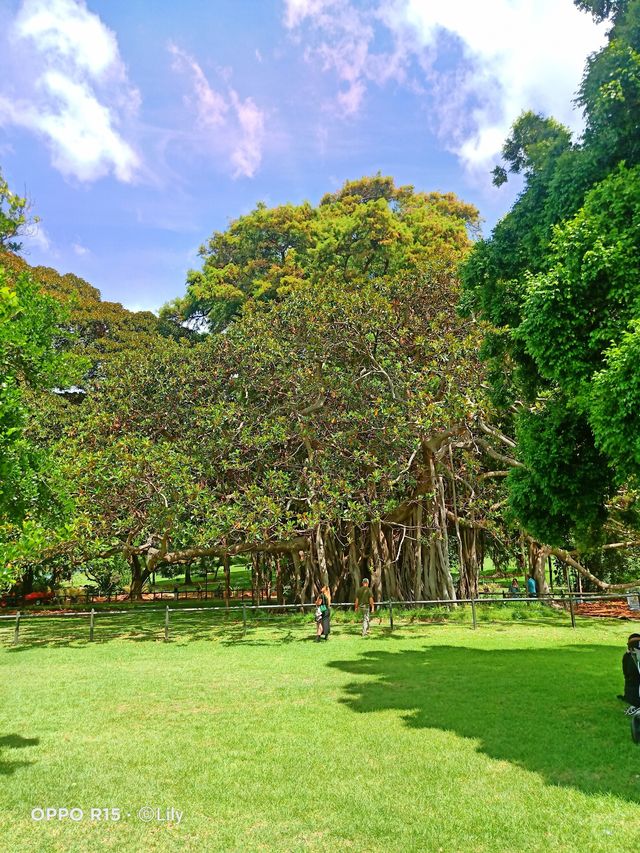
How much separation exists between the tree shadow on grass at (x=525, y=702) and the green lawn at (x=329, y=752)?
0.10 ft

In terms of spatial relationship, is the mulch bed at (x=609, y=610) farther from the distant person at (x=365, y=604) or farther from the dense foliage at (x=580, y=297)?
the dense foliage at (x=580, y=297)

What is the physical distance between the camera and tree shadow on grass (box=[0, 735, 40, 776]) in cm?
557

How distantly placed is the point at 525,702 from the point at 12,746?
606 centimetres

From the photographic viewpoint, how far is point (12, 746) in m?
6.30

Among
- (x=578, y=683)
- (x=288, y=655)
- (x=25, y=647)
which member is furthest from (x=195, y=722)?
(x=25, y=647)

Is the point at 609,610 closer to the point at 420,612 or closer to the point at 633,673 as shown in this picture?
the point at 420,612

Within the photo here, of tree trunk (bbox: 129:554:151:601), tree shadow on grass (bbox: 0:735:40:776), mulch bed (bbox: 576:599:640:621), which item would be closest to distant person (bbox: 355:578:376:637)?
mulch bed (bbox: 576:599:640:621)

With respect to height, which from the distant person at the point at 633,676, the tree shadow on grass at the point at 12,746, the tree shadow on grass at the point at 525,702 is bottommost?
the tree shadow on grass at the point at 12,746

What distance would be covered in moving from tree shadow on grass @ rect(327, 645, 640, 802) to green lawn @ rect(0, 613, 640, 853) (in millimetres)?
30

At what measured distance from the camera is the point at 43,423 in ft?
66.5

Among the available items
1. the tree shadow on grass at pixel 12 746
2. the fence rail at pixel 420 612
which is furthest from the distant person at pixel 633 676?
the fence rail at pixel 420 612

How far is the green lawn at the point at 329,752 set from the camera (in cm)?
418

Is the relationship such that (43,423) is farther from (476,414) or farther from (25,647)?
(476,414)

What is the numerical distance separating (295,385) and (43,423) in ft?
30.5
